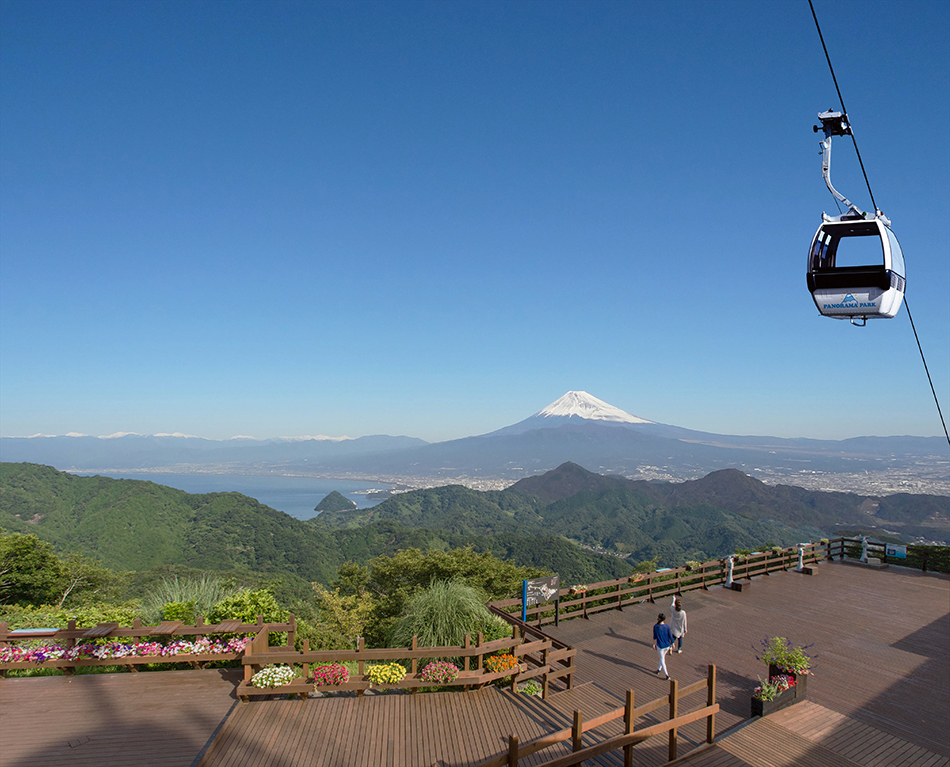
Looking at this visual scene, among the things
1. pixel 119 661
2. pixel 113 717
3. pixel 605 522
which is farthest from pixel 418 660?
pixel 605 522

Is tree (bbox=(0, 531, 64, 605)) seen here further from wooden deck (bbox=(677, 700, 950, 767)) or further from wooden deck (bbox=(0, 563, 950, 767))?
wooden deck (bbox=(677, 700, 950, 767))

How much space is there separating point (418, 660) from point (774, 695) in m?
5.25

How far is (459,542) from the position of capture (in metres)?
100

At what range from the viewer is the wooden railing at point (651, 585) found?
12.2 m

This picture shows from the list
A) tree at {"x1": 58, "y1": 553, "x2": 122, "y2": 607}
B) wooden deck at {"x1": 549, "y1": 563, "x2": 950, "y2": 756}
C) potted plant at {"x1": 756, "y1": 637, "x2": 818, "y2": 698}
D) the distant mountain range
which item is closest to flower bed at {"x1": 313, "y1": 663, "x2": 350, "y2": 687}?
wooden deck at {"x1": 549, "y1": 563, "x2": 950, "y2": 756}

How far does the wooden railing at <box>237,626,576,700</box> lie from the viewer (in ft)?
25.5

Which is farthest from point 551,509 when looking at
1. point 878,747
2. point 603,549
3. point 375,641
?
point 878,747

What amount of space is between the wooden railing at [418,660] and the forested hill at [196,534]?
231ft

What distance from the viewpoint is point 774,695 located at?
26.1 feet

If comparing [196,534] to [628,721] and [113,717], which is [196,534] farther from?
[628,721]

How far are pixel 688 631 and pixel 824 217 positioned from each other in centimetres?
863

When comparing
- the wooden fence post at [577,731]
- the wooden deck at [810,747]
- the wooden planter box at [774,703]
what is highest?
the wooden fence post at [577,731]

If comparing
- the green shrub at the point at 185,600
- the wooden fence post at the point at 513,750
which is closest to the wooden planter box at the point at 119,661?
the green shrub at the point at 185,600

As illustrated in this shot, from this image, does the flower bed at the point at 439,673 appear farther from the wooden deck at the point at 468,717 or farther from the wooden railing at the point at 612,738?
the wooden railing at the point at 612,738
